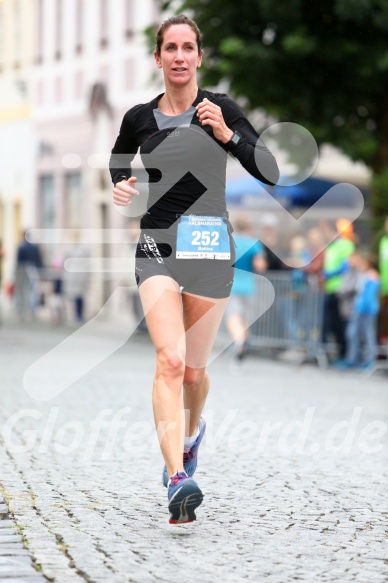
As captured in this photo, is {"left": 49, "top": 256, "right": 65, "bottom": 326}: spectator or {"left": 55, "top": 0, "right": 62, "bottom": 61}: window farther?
{"left": 55, "top": 0, "right": 62, "bottom": 61}: window

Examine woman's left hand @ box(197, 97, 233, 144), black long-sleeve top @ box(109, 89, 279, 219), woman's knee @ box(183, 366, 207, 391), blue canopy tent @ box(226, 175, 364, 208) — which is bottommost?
blue canopy tent @ box(226, 175, 364, 208)

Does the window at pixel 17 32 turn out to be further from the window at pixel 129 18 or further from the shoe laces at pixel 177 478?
the shoe laces at pixel 177 478

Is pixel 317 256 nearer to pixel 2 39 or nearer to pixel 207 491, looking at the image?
pixel 207 491

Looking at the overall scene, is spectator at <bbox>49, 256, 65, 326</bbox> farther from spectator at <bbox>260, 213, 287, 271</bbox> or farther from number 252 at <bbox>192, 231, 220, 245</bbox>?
number 252 at <bbox>192, 231, 220, 245</bbox>

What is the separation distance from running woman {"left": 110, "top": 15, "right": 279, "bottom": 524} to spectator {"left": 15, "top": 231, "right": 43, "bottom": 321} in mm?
22377

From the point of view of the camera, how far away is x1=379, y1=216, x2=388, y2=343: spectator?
16967mm

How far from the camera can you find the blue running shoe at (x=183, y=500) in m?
5.88

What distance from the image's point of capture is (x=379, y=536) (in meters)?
6.05

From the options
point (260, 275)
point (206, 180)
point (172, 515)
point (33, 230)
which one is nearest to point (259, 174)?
point (206, 180)

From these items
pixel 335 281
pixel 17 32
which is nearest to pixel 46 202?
pixel 17 32

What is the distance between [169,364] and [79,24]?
31.3 meters

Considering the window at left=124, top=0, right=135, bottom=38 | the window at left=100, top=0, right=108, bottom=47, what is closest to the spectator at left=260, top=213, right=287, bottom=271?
the window at left=124, top=0, right=135, bottom=38

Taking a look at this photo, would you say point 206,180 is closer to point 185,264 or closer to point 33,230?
point 185,264

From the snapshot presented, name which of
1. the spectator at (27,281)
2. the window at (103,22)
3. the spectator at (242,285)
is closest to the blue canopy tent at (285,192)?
the spectator at (242,285)
